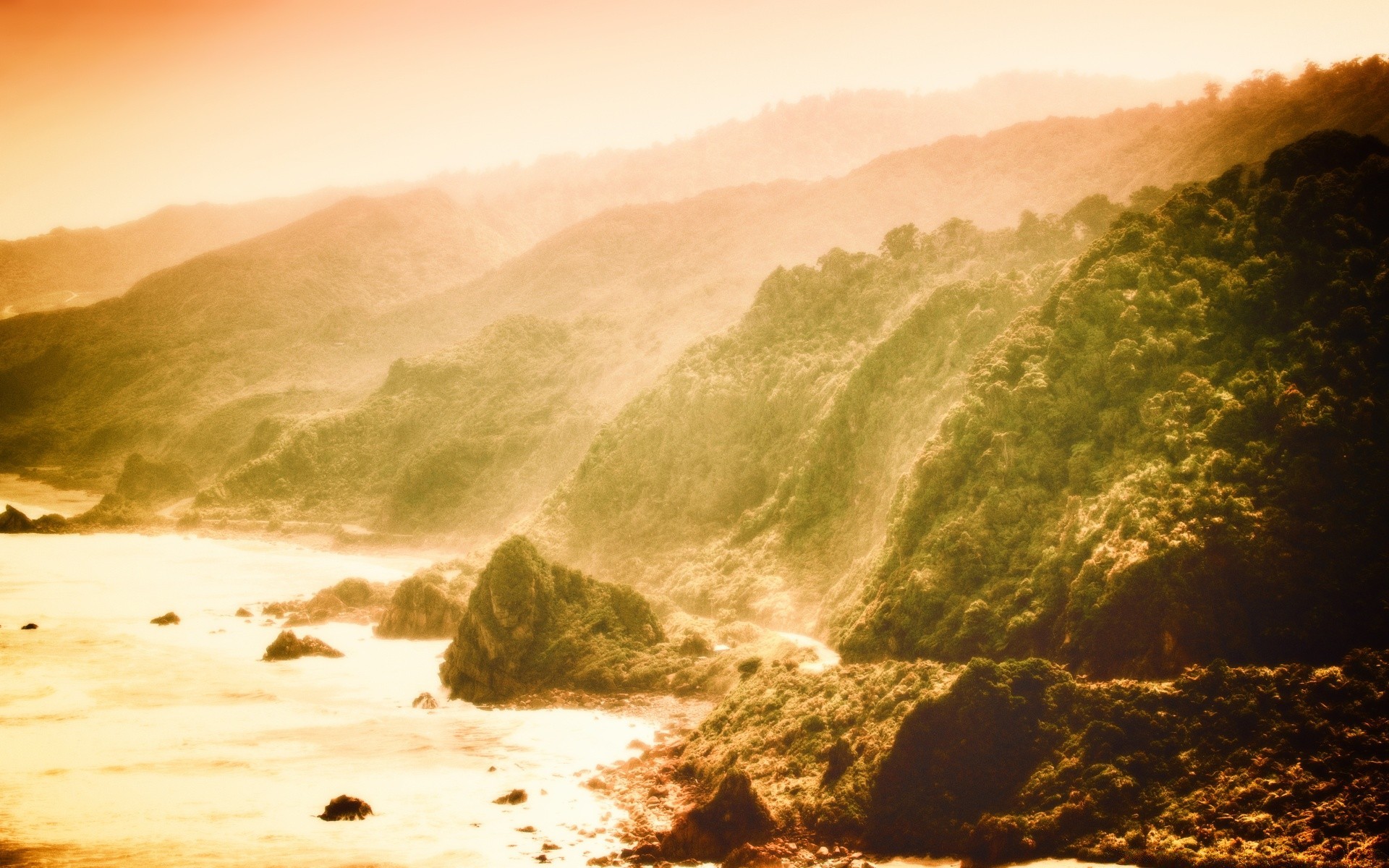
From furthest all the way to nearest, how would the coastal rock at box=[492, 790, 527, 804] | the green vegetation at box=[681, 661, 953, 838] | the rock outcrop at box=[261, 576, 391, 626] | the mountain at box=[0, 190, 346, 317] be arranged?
the mountain at box=[0, 190, 346, 317], the rock outcrop at box=[261, 576, 391, 626], the coastal rock at box=[492, 790, 527, 804], the green vegetation at box=[681, 661, 953, 838]

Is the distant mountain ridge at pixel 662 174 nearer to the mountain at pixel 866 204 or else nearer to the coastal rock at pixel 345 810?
the mountain at pixel 866 204

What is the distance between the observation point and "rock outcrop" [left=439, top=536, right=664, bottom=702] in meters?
22.6

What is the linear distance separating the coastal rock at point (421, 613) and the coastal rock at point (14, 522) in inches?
1037

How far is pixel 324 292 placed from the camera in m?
98.6

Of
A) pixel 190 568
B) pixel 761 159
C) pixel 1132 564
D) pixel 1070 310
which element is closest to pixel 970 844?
pixel 1132 564

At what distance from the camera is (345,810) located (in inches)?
580

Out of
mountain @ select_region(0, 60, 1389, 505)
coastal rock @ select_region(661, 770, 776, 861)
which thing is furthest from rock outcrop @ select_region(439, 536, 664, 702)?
mountain @ select_region(0, 60, 1389, 505)

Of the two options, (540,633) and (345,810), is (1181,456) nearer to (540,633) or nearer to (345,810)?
(540,633)

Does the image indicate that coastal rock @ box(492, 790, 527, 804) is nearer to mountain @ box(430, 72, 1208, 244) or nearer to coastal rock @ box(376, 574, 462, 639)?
coastal rock @ box(376, 574, 462, 639)

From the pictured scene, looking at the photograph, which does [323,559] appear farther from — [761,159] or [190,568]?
[761,159]

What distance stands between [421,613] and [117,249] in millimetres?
138212

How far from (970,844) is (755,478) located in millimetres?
22227

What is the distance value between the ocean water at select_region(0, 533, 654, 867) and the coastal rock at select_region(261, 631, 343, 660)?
50 cm

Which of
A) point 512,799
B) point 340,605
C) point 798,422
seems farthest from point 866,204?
point 512,799
